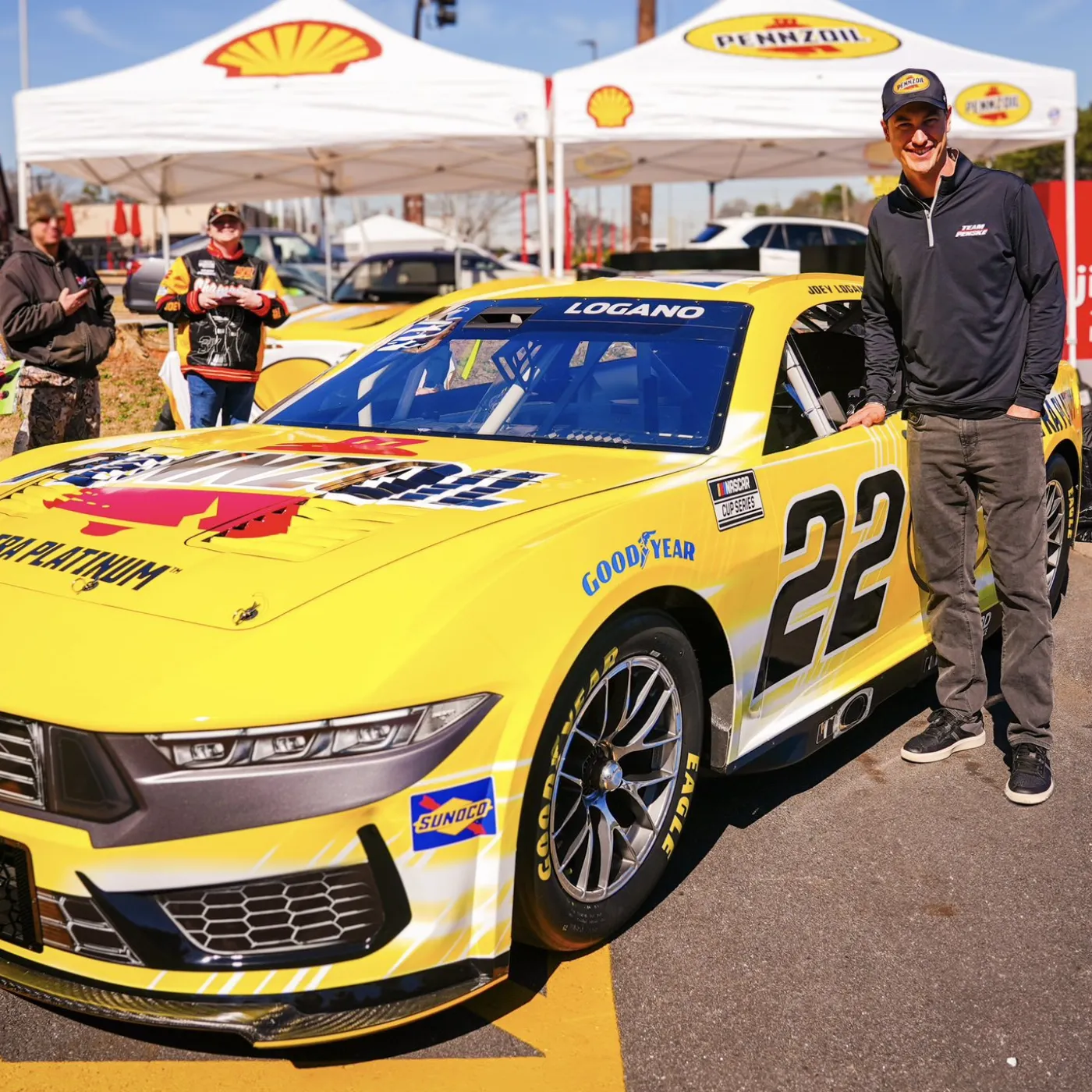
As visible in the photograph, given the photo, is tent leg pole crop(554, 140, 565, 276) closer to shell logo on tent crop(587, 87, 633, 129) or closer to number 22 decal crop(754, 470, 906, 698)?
shell logo on tent crop(587, 87, 633, 129)

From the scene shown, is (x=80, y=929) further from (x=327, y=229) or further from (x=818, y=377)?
(x=327, y=229)

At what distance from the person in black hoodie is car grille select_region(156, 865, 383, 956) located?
4.11 metres

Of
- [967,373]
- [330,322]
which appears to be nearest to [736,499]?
[967,373]

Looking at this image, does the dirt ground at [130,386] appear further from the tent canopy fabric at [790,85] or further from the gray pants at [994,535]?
the gray pants at [994,535]

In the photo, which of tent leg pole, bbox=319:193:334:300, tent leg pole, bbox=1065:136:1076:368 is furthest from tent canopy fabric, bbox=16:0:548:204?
tent leg pole, bbox=319:193:334:300

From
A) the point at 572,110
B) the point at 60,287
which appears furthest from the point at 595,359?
the point at 572,110

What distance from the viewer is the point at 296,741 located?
6.76ft

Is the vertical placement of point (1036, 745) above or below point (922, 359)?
below

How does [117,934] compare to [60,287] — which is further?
[60,287]

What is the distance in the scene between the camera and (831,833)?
3.32m

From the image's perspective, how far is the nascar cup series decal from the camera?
249cm

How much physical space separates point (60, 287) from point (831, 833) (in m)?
4.50

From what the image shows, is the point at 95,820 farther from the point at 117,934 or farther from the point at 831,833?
the point at 831,833

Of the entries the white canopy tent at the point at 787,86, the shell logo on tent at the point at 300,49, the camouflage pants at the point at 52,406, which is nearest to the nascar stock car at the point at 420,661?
the camouflage pants at the point at 52,406
